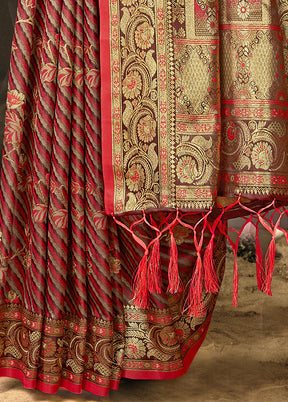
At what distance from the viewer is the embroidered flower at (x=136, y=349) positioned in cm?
129

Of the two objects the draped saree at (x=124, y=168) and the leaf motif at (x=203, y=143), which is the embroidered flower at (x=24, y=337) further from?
the leaf motif at (x=203, y=143)

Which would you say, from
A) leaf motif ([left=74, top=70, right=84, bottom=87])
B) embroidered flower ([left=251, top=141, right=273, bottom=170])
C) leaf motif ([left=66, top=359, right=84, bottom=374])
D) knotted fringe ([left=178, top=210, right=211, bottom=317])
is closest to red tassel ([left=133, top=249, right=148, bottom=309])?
knotted fringe ([left=178, top=210, right=211, bottom=317])

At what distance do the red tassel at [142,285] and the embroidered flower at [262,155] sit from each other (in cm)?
33

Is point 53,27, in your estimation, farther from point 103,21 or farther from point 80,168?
point 80,168

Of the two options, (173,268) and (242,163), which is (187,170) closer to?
(242,163)

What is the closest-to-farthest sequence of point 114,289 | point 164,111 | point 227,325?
point 164,111
point 114,289
point 227,325

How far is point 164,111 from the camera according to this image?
1.18 m

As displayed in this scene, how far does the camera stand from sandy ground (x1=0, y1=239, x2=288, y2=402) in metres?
1.27

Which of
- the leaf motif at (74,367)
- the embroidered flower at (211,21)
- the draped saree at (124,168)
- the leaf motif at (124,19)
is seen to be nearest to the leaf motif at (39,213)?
the draped saree at (124,168)

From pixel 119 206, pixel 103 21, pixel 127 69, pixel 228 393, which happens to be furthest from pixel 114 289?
pixel 103 21

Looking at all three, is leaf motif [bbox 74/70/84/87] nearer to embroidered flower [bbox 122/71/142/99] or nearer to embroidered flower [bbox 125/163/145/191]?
embroidered flower [bbox 122/71/142/99]

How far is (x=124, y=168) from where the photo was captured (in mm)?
1205

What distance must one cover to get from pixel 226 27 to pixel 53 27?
41 centimetres

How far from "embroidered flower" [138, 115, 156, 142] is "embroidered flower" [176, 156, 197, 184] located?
0.09 meters
